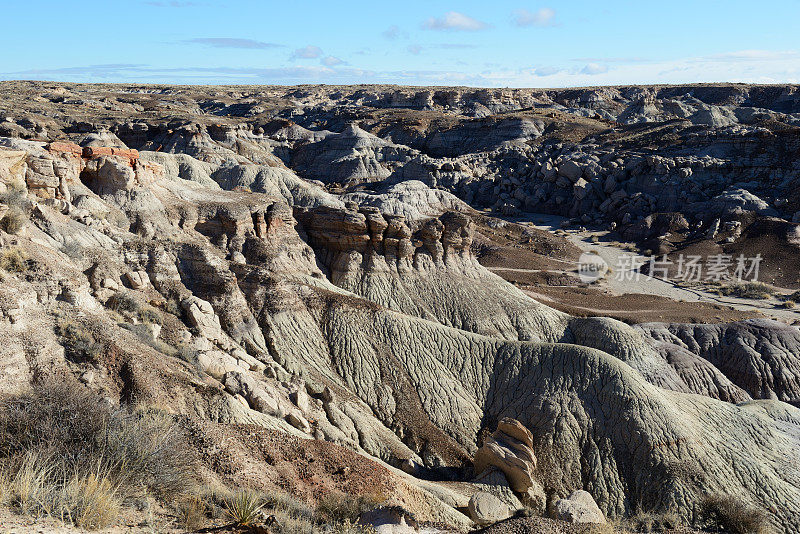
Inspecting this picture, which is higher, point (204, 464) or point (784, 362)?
point (204, 464)

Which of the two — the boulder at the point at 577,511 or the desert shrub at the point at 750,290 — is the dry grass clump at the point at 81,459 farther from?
the desert shrub at the point at 750,290

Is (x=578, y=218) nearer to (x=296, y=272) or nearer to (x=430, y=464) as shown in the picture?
(x=296, y=272)

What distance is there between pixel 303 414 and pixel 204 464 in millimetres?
7061

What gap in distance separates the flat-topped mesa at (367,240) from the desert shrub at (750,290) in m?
29.1

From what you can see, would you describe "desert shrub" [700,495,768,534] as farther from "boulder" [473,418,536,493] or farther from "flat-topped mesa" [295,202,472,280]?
"flat-topped mesa" [295,202,472,280]

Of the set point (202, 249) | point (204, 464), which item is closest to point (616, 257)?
point (202, 249)

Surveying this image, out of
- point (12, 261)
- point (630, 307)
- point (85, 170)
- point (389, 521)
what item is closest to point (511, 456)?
point (389, 521)

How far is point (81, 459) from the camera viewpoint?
8.70 meters

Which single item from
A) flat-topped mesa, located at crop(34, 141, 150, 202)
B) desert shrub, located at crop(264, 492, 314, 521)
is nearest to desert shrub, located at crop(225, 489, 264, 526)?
desert shrub, located at crop(264, 492, 314, 521)

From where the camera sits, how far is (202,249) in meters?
23.0

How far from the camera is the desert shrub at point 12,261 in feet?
51.1

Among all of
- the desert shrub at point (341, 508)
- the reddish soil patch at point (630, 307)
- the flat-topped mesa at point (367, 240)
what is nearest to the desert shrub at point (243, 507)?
the desert shrub at point (341, 508)

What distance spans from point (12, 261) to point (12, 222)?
7.54 feet

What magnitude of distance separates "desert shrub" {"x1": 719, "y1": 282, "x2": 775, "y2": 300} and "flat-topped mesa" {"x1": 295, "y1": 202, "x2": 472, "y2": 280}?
95.5ft
